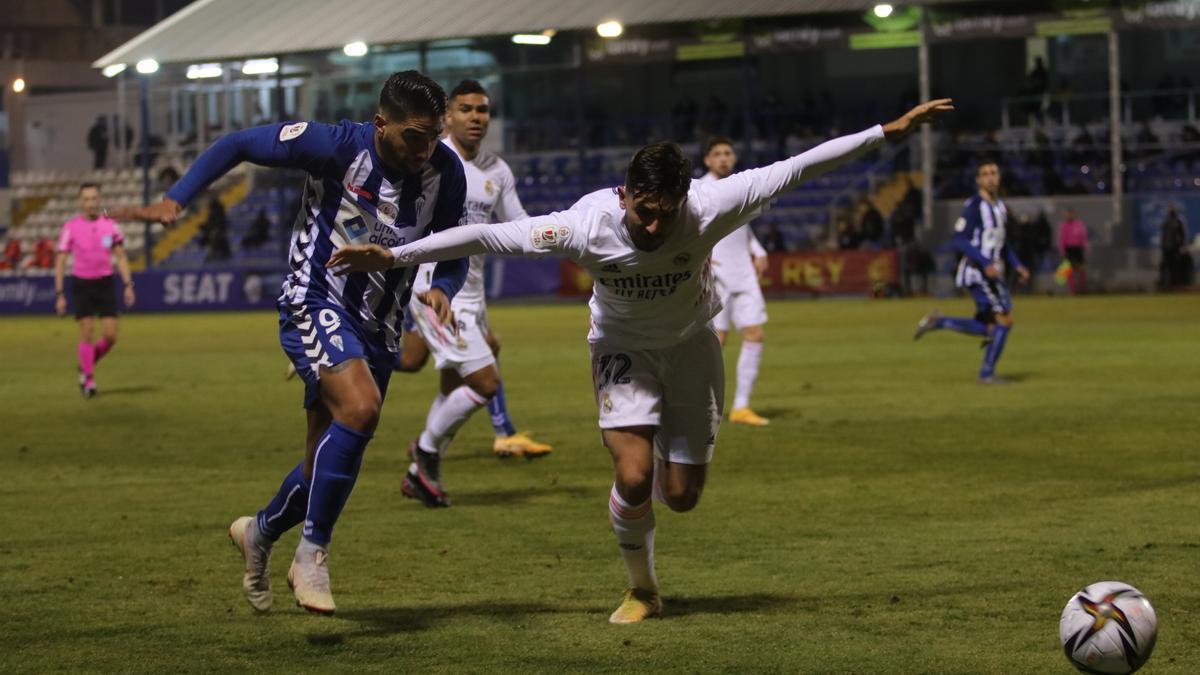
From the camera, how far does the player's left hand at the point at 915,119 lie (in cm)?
601

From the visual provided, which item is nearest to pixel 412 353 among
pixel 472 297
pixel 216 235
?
pixel 472 297

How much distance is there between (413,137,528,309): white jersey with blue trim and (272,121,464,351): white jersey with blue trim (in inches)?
144

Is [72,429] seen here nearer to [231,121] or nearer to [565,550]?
[565,550]

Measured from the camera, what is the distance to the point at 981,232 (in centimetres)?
1727

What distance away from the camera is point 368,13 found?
1766 inches

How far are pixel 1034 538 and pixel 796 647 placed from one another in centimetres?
265

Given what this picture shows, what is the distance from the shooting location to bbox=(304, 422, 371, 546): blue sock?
20.9 feet

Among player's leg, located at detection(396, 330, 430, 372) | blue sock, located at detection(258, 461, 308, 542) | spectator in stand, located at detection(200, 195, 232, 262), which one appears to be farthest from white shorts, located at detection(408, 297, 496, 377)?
spectator in stand, located at detection(200, 195, 232, 262)

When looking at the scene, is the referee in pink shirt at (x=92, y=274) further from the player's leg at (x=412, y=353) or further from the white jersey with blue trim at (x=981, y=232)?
the white jersey with blue trim at (x=981, y=232)

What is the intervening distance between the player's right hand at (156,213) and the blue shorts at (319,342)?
2.62ft

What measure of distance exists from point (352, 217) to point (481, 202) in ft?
13.3

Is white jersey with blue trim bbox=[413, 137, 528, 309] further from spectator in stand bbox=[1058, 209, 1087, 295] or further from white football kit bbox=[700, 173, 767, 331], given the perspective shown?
spectator in stand bbox=[1058, 209, 1087, 295]

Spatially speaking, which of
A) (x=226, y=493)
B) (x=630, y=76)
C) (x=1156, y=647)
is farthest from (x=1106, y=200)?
(x=1156, y=647)

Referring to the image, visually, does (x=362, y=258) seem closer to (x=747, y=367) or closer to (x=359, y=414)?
(x=359, y=414)
